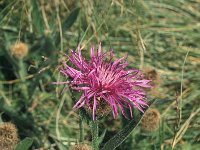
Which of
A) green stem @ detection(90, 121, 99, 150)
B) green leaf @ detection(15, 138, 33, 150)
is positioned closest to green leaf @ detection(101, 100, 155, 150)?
green stem @ detection(90, 121, 99, 150)

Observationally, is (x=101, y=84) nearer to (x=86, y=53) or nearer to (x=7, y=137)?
(x=7, y=137)

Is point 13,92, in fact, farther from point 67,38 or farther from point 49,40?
point 67,38

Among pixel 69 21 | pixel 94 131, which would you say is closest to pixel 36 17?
pixel 69 21

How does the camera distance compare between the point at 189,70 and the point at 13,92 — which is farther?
the point at 189,70

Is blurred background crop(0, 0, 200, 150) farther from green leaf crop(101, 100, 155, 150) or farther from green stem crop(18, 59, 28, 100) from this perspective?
green leaf crop(101, 100, 155, 150)

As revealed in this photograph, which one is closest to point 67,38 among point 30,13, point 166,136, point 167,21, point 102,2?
point 30,13

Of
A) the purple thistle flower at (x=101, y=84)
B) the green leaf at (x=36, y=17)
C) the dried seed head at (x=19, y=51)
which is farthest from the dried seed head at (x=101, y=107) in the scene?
the green leaf at (x=36, y=17)

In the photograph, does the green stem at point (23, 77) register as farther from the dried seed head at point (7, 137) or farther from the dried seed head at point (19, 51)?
the dried seed head at point (7, 137)
